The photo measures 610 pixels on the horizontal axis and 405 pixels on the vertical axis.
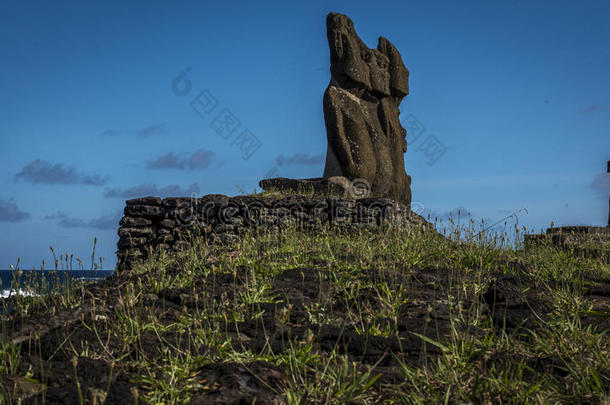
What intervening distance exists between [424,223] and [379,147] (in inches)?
138

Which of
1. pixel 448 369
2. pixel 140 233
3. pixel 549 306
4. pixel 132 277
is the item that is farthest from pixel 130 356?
pixel 140 233

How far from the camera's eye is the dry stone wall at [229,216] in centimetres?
892

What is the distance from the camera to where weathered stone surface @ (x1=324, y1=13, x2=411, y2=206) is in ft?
38.7

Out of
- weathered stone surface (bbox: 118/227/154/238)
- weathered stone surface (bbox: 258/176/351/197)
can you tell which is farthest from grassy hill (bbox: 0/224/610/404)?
weathered stone surface (bbox: 258/176/351/197)

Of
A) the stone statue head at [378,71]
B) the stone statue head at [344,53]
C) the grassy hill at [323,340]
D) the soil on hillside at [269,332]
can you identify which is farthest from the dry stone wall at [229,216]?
the stone statue head at [378,71]

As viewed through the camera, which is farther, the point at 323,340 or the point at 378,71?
the point at 378,71

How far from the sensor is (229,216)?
902 centimetres

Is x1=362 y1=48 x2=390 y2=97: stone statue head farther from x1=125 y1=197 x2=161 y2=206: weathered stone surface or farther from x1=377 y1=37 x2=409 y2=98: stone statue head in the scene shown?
x1=125 y1=197 x2=161 y2=206: weathered stone surface

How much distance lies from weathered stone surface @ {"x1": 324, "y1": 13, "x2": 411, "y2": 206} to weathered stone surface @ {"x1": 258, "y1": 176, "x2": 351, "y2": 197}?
524 mm

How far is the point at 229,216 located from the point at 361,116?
4.95 m

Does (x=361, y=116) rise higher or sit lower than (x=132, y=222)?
higher

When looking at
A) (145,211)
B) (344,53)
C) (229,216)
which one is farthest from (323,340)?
(344,53)

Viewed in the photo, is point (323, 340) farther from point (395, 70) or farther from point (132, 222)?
point (395, 70)

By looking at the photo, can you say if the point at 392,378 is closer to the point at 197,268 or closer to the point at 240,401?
the point at 240,401
